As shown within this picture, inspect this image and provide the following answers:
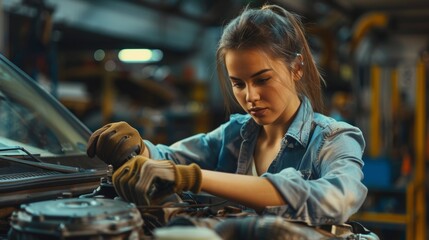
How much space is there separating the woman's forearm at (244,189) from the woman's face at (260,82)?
1.07ft

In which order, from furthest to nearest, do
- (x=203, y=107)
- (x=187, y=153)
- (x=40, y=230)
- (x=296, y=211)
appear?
1. (x=203, y=107)
2. (x=187, y=153)
3. (x=296, y=211)
4. (x=40, y=230)

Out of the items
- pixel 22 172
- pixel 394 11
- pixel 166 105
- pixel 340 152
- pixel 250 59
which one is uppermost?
pixel 394 11

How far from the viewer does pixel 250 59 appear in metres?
1.64

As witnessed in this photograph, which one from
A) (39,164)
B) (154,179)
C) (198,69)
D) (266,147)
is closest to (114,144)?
(39,164)

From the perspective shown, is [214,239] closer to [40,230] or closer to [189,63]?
[40,230]

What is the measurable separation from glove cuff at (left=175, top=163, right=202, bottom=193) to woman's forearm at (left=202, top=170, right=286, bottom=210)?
0.03 m

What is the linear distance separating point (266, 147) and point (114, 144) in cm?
50

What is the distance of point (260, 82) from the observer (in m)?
1.66

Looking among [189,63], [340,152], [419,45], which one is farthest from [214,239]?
[419,45]

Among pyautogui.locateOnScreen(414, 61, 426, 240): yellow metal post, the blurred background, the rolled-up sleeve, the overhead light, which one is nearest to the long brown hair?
the rolled-up sleeve

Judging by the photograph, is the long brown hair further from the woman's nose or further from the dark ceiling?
the dark ceiling

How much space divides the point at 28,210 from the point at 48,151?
0.79 meters

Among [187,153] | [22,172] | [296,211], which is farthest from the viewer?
[187,153]

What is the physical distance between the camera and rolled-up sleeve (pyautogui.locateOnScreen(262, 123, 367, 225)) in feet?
4.57
